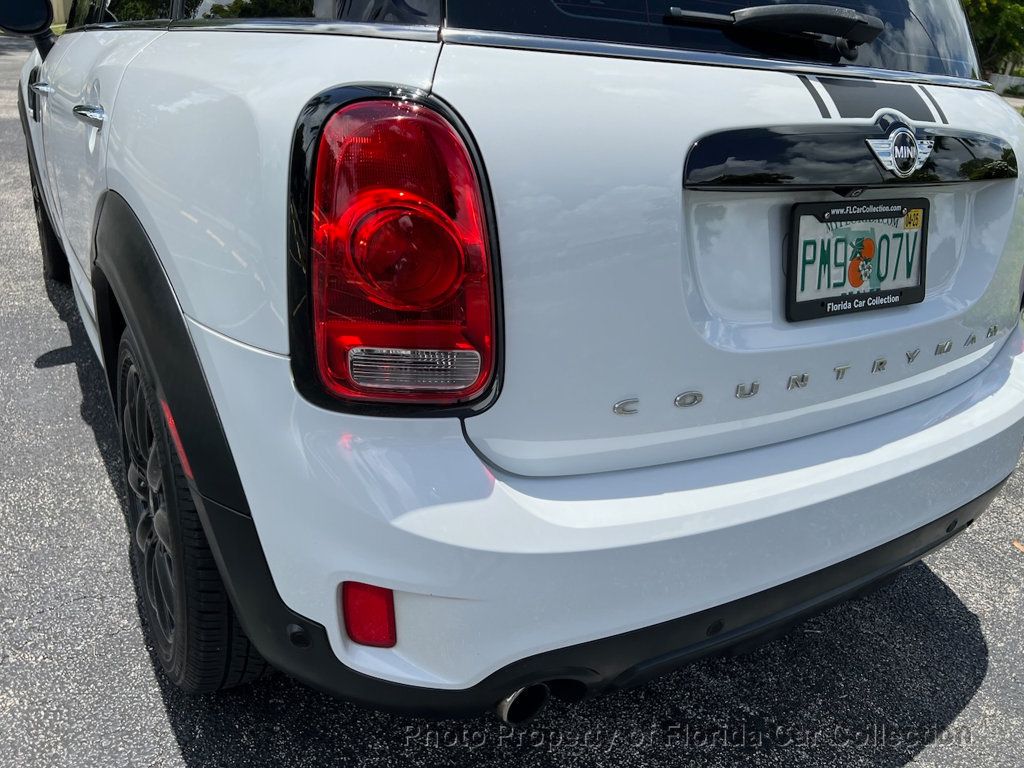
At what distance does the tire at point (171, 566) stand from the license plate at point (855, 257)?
1114 mm

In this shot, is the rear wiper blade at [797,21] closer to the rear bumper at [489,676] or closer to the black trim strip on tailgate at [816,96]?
the black trim strip on tailgate at [816,96]

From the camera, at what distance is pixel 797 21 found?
1.53m

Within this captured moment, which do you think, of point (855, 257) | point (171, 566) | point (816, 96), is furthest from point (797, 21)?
point (171, 566)

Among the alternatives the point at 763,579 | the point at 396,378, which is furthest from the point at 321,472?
the point at 763,579

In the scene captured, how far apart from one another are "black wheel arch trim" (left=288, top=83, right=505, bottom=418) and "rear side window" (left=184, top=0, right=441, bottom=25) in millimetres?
153

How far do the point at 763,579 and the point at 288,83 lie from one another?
108 cm

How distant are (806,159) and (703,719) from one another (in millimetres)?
1242

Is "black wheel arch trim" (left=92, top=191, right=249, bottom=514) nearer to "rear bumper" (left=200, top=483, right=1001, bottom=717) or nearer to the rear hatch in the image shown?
"rear bumper" (left=200, top=483, right=1001, bottom=717)

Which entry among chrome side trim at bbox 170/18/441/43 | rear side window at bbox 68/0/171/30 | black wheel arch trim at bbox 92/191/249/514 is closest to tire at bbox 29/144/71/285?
rear side window at bbox 68/0/171/30

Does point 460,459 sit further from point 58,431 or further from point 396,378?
point 58,431

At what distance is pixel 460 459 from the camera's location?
130 centimetres

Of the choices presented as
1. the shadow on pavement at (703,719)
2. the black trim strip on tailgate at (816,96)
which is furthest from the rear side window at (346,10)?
the shadow on pavement at (703,719)

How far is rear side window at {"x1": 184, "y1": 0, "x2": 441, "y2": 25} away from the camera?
131 cm

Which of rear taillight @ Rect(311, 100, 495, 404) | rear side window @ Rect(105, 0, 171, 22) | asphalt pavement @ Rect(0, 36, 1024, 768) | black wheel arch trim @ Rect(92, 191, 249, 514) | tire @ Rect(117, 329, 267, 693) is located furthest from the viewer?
rear side window @ Rect(105, 0, 171, 22)
